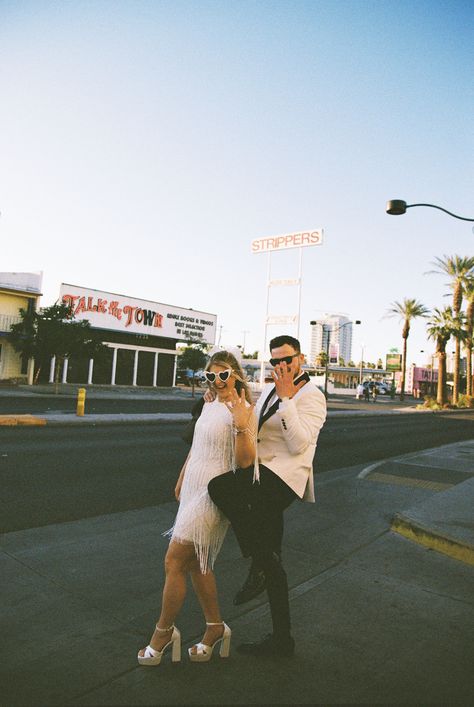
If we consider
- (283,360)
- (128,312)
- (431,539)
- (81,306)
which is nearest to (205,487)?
(283,360)

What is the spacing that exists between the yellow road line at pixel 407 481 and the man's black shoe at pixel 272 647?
606cm

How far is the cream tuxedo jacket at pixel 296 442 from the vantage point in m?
2.87

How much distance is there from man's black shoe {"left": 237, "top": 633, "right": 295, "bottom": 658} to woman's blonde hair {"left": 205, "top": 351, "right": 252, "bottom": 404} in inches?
56.3

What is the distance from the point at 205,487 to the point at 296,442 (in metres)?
0.58

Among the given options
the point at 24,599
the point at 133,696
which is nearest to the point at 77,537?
the point at 24,599

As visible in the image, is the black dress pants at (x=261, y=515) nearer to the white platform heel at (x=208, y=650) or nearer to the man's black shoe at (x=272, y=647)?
the man's black shoe at (x=272, y=647)

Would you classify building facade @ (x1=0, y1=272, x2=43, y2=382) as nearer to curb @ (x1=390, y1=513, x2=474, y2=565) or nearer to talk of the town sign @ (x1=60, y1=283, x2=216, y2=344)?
talk of the town sign @ (x1=60, y1=283, x2=216, y2=344)

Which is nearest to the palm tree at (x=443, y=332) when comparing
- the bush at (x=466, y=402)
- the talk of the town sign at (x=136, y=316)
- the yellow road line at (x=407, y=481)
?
the bush at (x=466, y=402)

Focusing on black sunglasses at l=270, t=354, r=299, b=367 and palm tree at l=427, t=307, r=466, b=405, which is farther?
palm tree at l=427, t=307, r=466, b=405

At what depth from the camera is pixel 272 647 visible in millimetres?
2848

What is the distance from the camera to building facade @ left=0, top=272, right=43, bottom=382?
2997cm

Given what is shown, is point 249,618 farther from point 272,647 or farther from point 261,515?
point 261,515

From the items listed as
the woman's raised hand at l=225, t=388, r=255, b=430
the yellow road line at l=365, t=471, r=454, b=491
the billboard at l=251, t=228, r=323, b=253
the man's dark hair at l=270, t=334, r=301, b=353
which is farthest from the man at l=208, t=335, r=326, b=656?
the billboard at l=251, t=228, r=323, b=253

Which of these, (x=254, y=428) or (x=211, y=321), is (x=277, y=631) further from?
(x=211, y=321)
